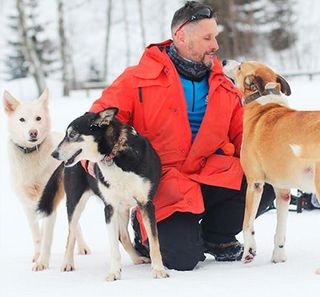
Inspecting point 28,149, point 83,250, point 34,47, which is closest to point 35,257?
point 83,250

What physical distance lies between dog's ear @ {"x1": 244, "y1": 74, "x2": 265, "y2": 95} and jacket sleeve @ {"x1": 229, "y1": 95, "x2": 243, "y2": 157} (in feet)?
1.20

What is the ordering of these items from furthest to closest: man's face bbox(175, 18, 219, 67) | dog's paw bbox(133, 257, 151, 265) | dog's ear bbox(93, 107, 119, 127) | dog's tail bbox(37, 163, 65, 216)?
1. dog's tail bbox(37, 163, 65, 216)
2. dog's paw bbox(133, 257, 151, 265)
3. man's face bbox(175, 18, 219, 67)
4. dog's ear bbox(93, 107, 119, 127)

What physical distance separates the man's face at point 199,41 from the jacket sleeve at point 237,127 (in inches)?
13.5

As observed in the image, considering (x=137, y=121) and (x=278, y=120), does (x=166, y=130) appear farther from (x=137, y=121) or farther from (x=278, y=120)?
(x=278, y=120)

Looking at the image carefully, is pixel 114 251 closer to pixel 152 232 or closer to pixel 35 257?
pixel 152 232

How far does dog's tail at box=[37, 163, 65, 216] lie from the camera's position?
4.15 metres

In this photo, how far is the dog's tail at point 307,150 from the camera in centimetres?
298

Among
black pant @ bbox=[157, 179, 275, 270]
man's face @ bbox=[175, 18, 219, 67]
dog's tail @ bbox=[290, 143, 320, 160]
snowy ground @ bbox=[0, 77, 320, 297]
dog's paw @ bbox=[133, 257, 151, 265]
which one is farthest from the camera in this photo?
dog's paw @ bbox=[133, 257, 151, 265]

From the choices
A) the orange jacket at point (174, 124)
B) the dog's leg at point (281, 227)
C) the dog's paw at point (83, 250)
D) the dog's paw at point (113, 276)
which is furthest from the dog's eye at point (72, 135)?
the dog's paw at point (83, 250)

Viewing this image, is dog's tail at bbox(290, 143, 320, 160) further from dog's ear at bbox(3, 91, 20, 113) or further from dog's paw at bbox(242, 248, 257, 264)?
dog's ear at bbox(3, 91, 20, 113)

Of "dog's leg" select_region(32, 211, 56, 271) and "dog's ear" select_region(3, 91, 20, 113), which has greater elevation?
"dog's ear" select_region(3, 91, 20, 113)

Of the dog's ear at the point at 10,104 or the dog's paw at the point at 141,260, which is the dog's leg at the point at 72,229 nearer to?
the dog's paw at the point at 141,260

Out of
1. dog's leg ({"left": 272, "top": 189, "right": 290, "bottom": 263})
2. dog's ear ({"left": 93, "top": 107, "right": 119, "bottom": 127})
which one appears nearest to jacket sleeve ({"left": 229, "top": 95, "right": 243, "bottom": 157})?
dog's leg ({"left": 272, "top": 189, "right": 290, "bottom": 263})

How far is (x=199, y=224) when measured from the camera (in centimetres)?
395
